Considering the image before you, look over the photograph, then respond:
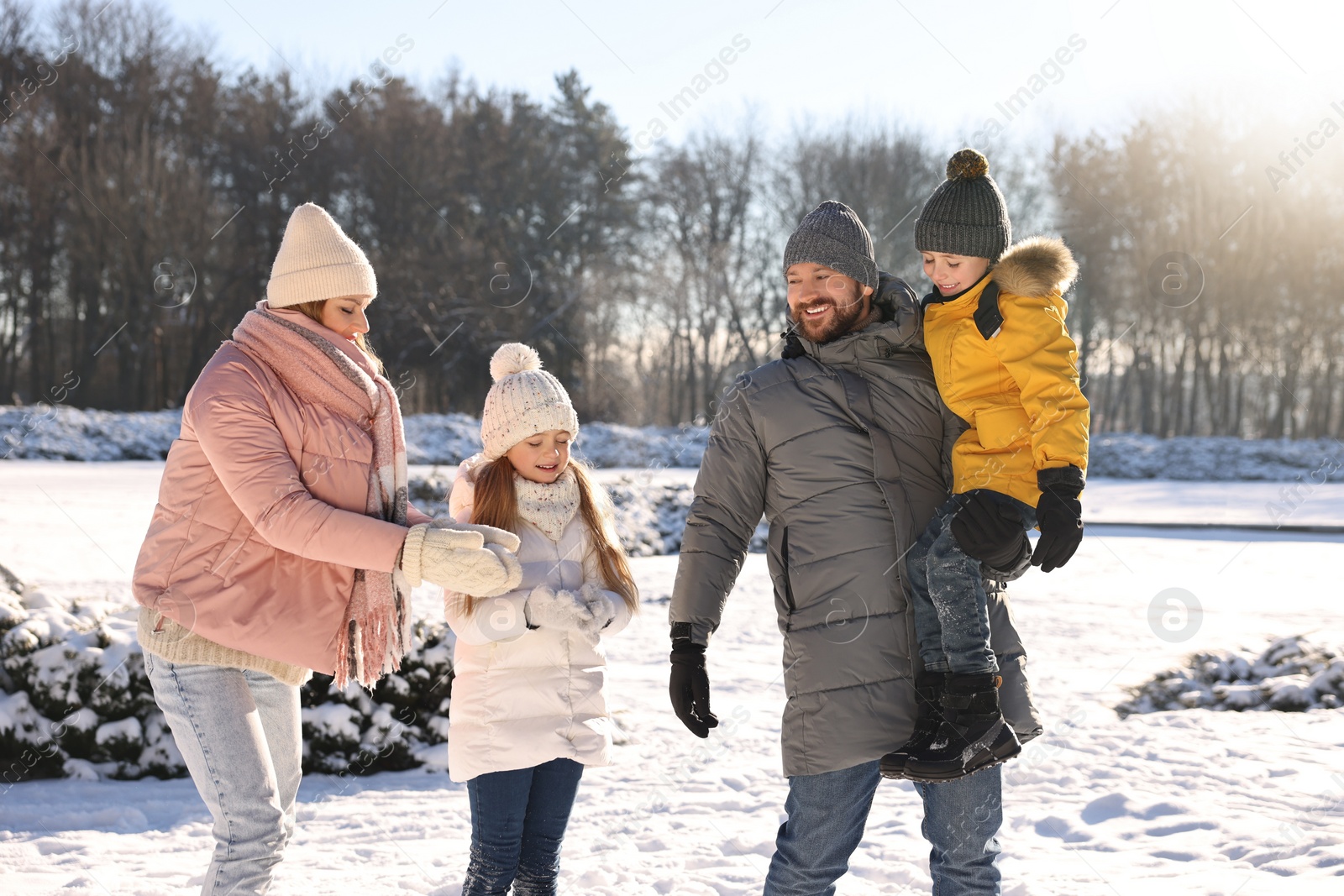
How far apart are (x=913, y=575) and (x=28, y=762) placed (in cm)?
424

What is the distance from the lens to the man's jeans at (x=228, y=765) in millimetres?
2191

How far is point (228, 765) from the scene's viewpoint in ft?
7.22

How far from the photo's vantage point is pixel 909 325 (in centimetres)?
237

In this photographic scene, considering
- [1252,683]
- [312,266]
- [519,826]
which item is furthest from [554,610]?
[1252,683]

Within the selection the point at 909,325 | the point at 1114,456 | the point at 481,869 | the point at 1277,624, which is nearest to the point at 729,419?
the point at 909,325

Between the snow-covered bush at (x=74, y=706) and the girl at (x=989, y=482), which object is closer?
the girl at (x=989, y=482)

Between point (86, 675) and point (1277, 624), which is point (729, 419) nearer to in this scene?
point (86, 675)

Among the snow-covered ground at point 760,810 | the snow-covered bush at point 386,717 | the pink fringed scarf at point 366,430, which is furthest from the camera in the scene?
the snow-covered bush at point 386,717

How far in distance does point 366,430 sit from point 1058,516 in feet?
5.42

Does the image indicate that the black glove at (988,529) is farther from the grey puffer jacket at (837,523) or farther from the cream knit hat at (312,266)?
the cream knit hat at (312,266)

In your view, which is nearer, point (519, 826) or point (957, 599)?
point (957, 599)

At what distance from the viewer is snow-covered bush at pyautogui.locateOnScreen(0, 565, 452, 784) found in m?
4.52

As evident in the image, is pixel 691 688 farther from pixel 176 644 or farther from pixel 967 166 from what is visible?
pixel 967 166

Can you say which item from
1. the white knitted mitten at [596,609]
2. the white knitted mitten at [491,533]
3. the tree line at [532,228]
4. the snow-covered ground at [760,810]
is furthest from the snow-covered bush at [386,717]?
Result: the tree line at [532,228]
